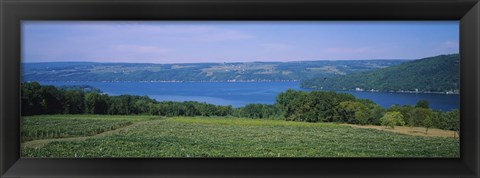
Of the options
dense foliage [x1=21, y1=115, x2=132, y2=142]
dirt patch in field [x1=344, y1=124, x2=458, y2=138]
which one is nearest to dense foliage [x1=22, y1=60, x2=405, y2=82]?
dense foliage [x1=21, y1=115, x2=132, y2=142]

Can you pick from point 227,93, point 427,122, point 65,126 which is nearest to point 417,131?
point 427,122

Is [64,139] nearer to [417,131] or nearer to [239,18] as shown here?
[239,18]

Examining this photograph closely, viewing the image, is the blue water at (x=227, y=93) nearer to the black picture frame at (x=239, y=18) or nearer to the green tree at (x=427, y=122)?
the green tree at (x=427, y=122)

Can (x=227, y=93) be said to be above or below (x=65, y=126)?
above

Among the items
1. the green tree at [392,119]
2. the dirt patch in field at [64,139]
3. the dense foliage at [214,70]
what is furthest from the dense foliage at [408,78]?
the dirt patch in field at [64,139]

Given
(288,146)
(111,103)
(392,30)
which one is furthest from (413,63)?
(111,103)

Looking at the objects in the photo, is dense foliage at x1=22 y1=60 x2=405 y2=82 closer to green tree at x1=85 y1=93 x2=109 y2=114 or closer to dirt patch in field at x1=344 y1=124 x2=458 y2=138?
green tree at x1=85 y1=93 x2=109 y2=114

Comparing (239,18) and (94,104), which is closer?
(239,18)
